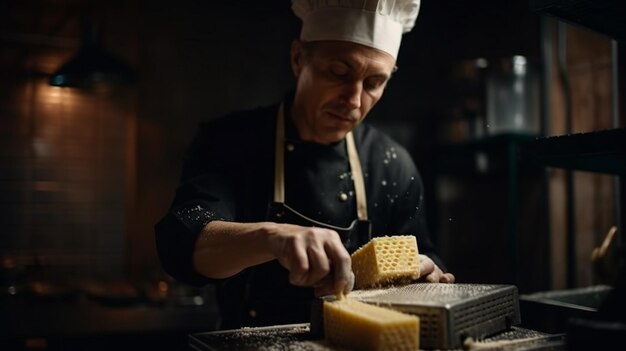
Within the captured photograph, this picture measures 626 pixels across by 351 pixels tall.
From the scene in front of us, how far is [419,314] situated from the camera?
116 cm

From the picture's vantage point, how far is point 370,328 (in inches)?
42.9

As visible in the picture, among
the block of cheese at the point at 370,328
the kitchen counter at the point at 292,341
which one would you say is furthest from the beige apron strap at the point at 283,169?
the block of cheese at the point at 370,328

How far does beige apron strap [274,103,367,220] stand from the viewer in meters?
1.93

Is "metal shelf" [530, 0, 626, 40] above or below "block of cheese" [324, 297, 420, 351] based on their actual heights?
above

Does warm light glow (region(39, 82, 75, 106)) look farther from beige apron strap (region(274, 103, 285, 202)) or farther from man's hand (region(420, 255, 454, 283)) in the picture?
man's hand (region(420, 255, 454, 283))

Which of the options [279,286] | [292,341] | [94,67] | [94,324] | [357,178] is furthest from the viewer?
[94,67]

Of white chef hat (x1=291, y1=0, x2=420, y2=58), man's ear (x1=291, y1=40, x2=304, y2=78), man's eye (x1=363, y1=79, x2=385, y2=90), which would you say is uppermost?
white chef hat (x1=291, y1=0, x2=420, y2=58)

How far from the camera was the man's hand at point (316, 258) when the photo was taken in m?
1.16

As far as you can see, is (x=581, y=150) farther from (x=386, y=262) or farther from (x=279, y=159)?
(x=279, y=159)

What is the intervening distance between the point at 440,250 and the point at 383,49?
2.59 metres

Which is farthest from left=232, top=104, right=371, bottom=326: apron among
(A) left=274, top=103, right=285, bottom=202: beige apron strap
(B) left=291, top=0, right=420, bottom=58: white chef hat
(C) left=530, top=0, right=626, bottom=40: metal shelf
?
(C) left=530, top=0, right=626, bottom=40: metal shelf

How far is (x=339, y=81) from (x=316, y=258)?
0.77m

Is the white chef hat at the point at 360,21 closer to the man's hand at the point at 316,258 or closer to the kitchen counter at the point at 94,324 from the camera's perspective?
the man's hand at the point at 316,258

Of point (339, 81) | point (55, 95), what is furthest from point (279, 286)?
point (55, 95)
